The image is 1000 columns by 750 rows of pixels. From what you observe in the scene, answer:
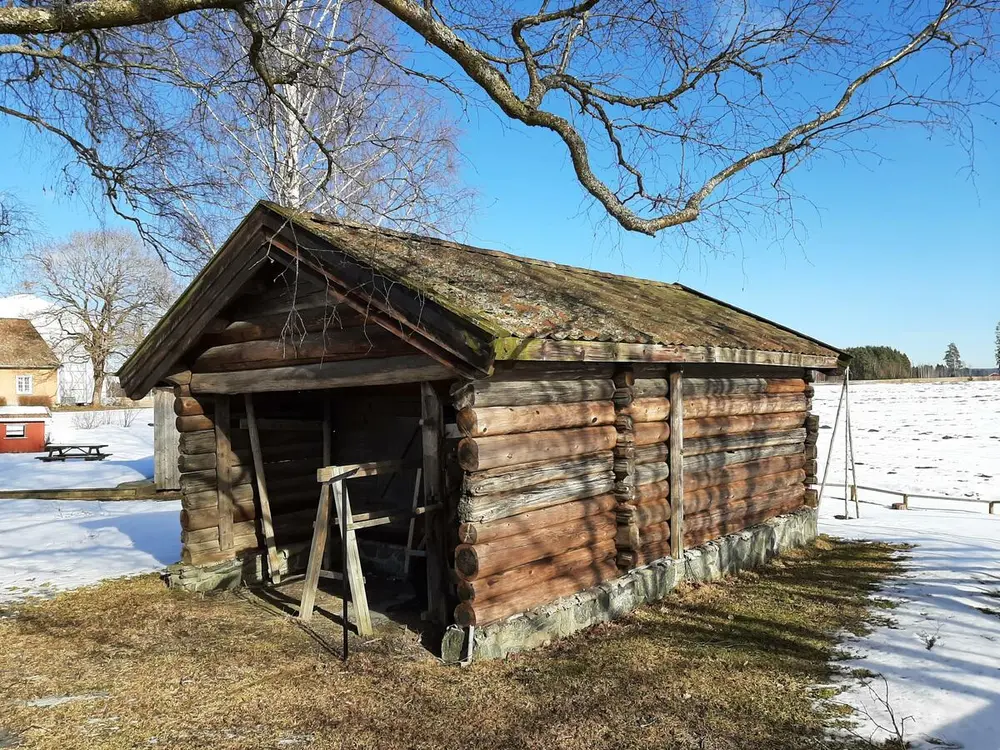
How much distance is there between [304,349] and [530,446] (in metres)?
2.62

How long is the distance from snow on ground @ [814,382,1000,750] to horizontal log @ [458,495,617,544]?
2575 mm

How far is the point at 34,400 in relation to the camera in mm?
42562

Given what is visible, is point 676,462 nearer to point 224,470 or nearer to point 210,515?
point 224,470

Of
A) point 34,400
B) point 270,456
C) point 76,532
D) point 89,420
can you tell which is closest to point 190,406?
point 270,456

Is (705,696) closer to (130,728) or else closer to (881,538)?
(130,728)

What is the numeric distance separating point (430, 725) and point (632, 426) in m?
3.67

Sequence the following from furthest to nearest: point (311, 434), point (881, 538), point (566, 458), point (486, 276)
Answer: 1. point (881, 538)
2. point (311, 434)
3. point (486, 276)
4. point (566, 458)

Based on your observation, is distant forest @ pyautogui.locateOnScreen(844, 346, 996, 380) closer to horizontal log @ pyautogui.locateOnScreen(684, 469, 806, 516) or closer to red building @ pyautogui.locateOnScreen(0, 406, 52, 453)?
horizontal log @ pyautogui.locateOnScreen(684, 469, 806, 516)

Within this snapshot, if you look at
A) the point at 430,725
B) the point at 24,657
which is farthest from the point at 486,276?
the point at 24,657

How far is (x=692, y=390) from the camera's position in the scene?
8680mm

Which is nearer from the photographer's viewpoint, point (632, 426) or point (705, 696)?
point (705, 696)

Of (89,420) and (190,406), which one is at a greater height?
(190,406)

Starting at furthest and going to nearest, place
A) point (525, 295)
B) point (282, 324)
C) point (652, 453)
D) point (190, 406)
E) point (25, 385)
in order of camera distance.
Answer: point (25, 385), point (190, 406), point (652, 453), point (282, 324), point (525, 295)

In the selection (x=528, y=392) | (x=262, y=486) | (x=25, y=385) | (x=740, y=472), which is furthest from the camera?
(x=25, y=385)
